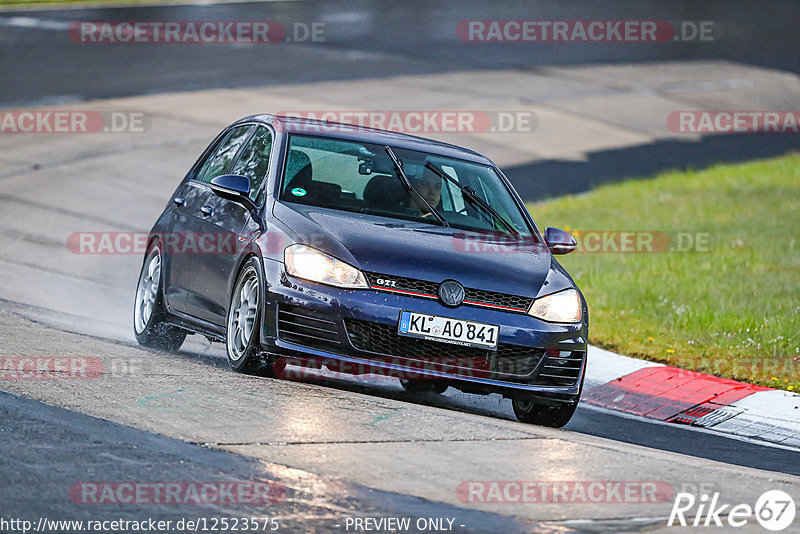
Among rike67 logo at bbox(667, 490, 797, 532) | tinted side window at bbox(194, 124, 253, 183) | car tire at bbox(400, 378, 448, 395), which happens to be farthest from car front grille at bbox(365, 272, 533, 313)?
tinted side window at bbox(194, 124, 253, 183)

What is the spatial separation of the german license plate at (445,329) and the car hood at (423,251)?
0.22m

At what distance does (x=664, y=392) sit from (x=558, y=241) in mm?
1873

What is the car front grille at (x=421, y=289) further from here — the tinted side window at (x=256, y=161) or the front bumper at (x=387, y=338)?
the tinted side window at (x=256, y=161)

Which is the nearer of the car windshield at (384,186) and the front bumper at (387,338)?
the front bumper at (387,338)

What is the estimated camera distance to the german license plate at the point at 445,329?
7.53m

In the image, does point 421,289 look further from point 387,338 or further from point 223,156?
point 223,156

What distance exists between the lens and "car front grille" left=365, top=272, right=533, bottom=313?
7562mm

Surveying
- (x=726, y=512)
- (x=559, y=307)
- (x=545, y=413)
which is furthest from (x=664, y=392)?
(x=726, y=512)

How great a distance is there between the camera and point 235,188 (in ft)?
27.5

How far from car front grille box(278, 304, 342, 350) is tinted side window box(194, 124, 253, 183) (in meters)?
2.14

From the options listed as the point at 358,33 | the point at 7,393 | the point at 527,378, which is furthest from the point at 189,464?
the point at 358,33

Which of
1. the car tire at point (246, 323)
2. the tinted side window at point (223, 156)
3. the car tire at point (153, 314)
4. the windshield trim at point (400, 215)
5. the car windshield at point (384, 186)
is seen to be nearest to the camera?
the car tire at point (246, 323)

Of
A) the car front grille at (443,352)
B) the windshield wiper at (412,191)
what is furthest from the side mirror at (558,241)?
the car front grille at (443,352)

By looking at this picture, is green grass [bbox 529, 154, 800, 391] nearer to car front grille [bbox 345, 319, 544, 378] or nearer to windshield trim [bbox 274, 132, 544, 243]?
windshield trim [bbox 274, 132, 544, 243]
